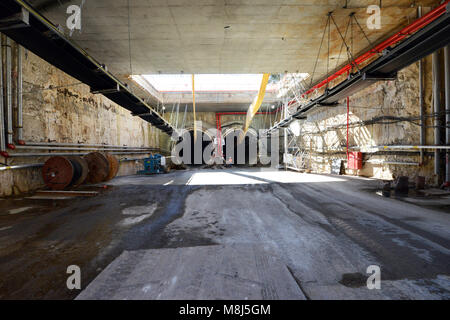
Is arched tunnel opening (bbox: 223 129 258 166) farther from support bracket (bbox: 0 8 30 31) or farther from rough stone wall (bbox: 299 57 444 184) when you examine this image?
support bracket (bbox: 0 8 30 31)

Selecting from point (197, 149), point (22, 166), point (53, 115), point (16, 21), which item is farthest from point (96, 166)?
point (197, 149)

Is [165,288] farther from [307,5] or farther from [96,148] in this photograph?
[96,148]

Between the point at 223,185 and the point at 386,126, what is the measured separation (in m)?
7.66

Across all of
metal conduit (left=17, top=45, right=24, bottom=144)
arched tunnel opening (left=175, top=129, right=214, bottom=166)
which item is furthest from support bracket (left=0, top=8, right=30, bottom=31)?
arched tunnel opening (left=175, top=129, right=214, bottom=166)

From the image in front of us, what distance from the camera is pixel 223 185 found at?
7652mm

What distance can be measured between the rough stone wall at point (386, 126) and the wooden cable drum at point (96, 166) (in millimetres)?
12008

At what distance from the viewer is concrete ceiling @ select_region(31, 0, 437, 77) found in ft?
19.0

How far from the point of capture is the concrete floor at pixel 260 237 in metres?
1.91

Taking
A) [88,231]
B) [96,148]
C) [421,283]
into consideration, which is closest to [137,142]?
[96,148]

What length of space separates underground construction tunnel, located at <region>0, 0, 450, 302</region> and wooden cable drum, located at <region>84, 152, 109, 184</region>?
0.06 m

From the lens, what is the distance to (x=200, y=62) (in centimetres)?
940

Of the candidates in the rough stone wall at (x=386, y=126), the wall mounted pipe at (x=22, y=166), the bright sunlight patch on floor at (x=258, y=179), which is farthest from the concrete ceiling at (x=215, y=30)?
the bright sunlight patch on floor at (x=258, y=179)

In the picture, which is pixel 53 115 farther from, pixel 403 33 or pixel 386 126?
pixel 386 126

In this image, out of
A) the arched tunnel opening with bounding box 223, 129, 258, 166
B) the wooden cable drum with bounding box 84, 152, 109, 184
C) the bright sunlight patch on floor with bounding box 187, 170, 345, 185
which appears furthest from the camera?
the arched tunnel opening with bounding box 223, 129, 258, 166
